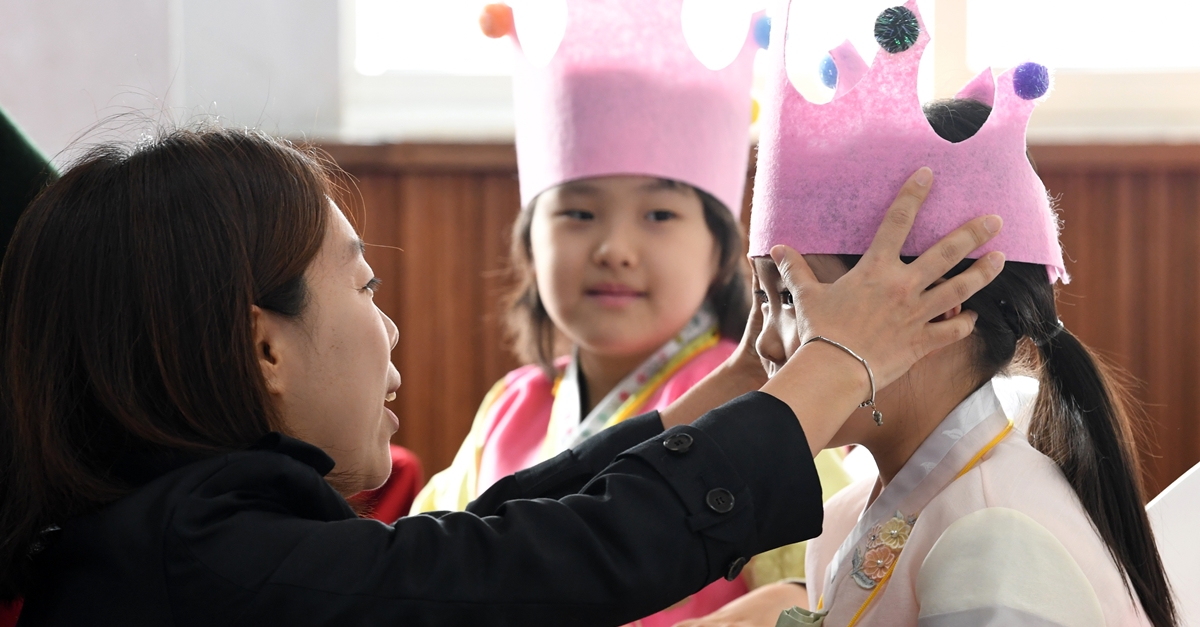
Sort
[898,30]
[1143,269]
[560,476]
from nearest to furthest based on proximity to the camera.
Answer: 1. [898,30]
2. [560,476]
3. [1143,269]

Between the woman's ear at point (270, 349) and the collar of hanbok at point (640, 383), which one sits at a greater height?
the woman's ear at point (270, 349)

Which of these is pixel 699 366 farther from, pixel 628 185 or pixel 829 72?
pixel 829 72

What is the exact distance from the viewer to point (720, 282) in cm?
151

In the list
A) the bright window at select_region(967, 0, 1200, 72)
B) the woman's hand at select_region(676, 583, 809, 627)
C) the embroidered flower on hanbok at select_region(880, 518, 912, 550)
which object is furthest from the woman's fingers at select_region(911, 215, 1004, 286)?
the bright window at select_region(967, 0, 1200, 72)

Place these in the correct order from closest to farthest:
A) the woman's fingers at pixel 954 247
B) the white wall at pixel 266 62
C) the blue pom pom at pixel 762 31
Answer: the woman's fingers at pixel 954 247
the blue pom pom at pixel 762 31
the white wall at pixel 266 62

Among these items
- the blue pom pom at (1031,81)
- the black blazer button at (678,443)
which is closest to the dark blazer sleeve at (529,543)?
the black blazer button at (678,443)

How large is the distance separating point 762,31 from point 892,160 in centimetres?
59

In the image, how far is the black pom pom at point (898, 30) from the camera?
82 cm

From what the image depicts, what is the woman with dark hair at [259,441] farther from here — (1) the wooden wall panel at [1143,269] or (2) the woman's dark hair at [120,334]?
(1) the wooden wall panel at [1143,269]

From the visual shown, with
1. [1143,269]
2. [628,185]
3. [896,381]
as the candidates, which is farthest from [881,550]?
[1143,269]

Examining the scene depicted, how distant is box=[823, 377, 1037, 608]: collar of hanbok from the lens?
0.86 meters

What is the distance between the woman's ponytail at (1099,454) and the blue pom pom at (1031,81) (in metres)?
0.19

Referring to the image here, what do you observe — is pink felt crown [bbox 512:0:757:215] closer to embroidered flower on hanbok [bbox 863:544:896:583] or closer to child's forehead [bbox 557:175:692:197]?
child's forehead [bbox 557:175:692:197]

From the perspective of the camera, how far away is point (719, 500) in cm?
71
